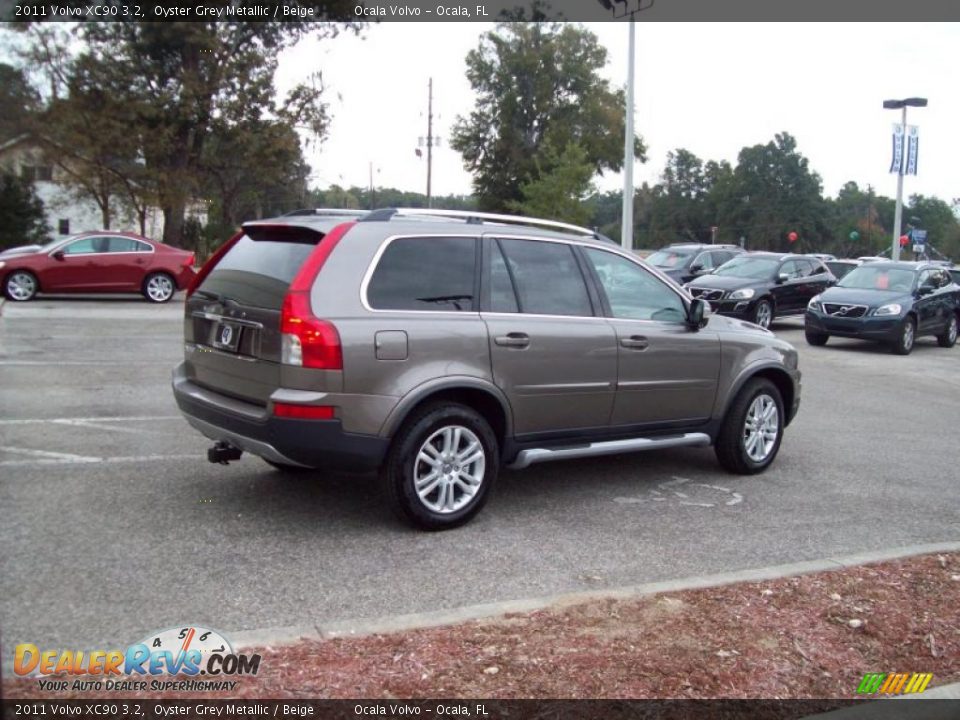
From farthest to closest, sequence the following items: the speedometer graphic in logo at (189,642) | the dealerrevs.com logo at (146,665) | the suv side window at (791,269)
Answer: the suv side window at (791,269), the speedometer graphic in logo at (189,642), the dealerrevs.com logo at (146,665)

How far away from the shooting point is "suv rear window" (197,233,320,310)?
212 inches

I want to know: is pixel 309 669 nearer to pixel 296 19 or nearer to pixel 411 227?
pixel 411 227

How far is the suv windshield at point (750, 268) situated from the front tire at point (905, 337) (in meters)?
3.35

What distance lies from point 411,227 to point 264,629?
8.43ft

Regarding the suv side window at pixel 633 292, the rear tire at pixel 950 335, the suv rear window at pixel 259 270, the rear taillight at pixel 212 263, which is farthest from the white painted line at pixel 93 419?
the rear tire at pixel 950 335

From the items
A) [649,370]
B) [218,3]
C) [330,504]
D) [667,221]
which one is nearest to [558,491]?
[649,370]

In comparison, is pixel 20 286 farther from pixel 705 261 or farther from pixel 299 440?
pixel 299 440

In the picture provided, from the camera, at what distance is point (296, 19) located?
36594 mm

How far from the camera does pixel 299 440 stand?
5.09 m

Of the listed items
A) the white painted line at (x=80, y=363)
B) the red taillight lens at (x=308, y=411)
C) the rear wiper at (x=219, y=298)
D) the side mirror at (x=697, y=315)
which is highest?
the rear wiper at (x=219, y=298)

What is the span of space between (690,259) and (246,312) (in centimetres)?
2142

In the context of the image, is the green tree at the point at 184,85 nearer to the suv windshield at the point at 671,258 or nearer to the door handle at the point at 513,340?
the suv windshield at the point at 671,258

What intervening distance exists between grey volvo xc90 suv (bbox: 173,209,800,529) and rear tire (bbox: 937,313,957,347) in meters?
14.6

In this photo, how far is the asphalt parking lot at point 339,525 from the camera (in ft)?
14.5
